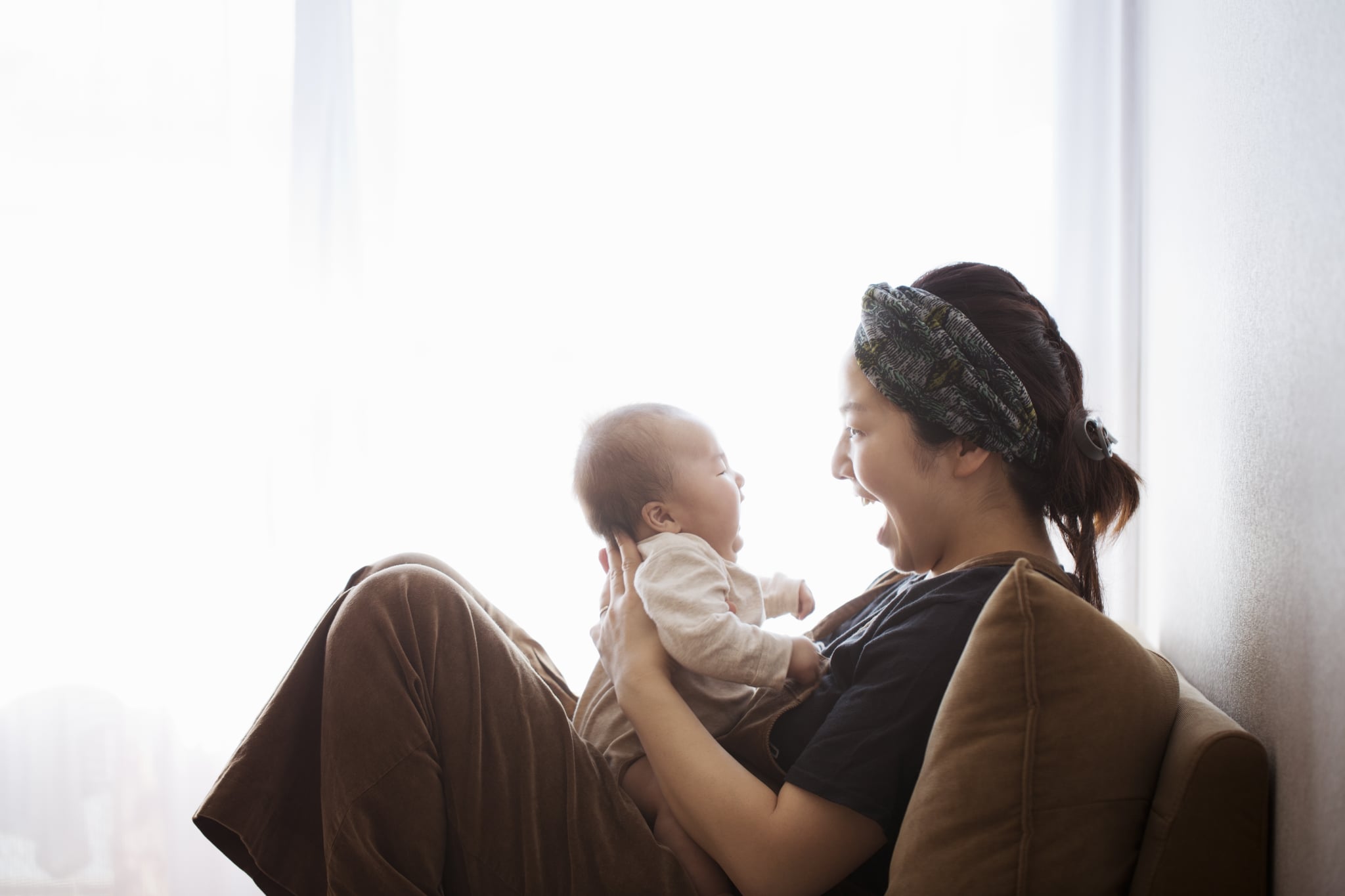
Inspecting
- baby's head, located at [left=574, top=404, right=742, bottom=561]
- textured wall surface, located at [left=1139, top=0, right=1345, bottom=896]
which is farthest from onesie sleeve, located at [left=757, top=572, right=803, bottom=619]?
textured wall surface, located at [left=1139, top=0, right=1345, bottom=896]

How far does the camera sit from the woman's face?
1.25 metres

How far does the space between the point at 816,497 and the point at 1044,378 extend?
118cm

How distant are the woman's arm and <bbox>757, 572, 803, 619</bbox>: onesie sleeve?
36 cm

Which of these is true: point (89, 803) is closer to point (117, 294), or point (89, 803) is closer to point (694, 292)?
point (117, 294)

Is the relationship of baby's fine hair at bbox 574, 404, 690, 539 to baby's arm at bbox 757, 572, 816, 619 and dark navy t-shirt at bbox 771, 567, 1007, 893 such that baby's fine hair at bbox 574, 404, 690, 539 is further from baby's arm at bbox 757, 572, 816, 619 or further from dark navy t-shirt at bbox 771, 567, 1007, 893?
dark navy t-shirt at bbox 771, 567, 1007, 893

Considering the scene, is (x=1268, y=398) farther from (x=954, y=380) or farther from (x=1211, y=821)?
(x=1211, y=821)

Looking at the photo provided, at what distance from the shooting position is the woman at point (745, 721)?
3.39 ft

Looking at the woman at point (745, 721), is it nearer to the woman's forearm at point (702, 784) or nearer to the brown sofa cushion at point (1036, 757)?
the woman's forearm at point (702, 784)

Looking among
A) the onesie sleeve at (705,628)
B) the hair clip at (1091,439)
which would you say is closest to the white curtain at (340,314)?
the onesie sleeve at (705,628)

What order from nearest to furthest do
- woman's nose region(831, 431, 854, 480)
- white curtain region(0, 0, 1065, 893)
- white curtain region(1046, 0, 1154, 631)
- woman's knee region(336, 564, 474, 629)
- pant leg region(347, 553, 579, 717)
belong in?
1. woman's knee region(336, 564, 474, 629)
2. woman's nose region(831, 431, 854, 480)
3. pant leg region(347, 553, 579, 717)
4. white curtain region(1046, 0, 1154, 631)
5. white curtain region(0, 0, 1065, 893)

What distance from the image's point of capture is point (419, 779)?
43.2 inches

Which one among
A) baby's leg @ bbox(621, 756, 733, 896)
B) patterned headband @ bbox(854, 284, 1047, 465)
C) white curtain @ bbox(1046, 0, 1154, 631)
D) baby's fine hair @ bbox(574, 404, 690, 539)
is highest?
white curtain @ bbox(1046, 0, 1154, 631)

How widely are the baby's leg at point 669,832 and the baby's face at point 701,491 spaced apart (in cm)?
35

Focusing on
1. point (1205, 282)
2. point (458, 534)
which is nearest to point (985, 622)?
point (1205, 282)
